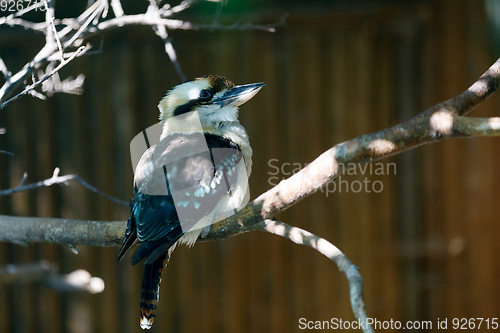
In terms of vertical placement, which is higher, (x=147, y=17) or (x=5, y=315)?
(x=147, y=17)

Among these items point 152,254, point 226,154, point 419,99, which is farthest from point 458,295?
point 152,254

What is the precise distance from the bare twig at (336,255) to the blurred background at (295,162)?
1.24 m

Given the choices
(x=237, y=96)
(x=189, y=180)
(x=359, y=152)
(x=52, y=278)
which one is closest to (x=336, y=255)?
(x=359, y=152)

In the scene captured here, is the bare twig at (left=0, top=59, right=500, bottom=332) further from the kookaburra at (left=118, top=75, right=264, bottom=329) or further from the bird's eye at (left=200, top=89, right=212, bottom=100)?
the bird's eye at (left=200, top=89, right=212, bottom=100)

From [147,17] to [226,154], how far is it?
517mm

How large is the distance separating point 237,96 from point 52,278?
43.6 inches

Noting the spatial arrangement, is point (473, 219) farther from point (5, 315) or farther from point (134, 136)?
point (5, 315)

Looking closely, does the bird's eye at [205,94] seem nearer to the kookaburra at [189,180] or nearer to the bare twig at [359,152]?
the kookaburra at [189,180]

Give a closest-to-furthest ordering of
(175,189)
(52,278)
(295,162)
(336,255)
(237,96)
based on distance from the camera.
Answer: (336,255) → (175,189) → (237,96) → (52,278) → (295,162)

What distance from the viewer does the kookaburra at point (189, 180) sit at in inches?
58.7

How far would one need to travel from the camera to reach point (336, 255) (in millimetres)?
1141

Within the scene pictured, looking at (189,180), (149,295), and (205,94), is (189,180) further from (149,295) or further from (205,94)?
(205,94)

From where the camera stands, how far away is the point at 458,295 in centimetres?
248

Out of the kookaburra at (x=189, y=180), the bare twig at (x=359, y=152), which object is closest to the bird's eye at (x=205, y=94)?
the kookaburra at (x=189, y=180)
